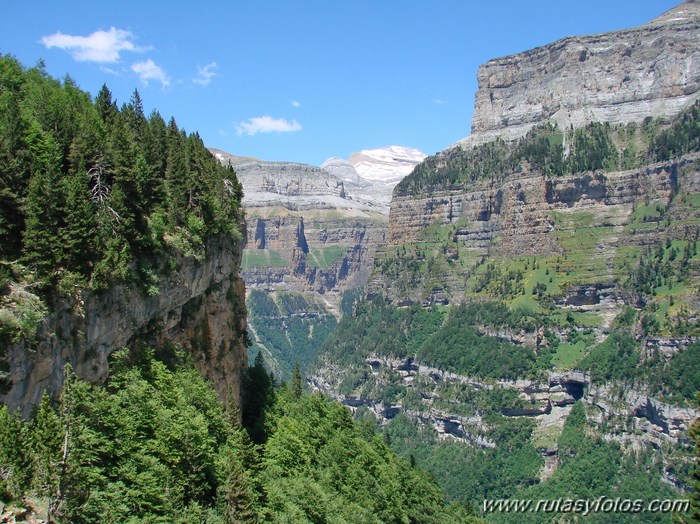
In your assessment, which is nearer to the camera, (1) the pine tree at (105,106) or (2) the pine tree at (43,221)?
(2) the pine tree at (43,221)

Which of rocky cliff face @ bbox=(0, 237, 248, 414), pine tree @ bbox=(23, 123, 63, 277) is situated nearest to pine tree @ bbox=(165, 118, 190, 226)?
rocky cliff face @ bbox=(0, 237, 248, 414)

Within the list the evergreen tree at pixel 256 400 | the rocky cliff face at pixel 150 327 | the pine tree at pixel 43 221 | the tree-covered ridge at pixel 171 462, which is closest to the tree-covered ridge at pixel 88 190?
the pine tree at pixel 43 221

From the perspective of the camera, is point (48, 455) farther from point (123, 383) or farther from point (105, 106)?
point (105, 106)

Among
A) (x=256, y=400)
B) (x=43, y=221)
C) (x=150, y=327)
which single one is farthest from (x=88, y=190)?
(x=256, y=400)

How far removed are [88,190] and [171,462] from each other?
1826cm

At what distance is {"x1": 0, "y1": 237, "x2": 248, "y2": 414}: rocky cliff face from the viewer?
37531mm

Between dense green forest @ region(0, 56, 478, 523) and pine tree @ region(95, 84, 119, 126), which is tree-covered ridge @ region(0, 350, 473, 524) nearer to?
dense green forest @ region(0, 56, 478, 523)

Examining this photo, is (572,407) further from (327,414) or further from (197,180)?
(197,180)

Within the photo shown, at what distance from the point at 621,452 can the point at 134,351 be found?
13896 centimetres

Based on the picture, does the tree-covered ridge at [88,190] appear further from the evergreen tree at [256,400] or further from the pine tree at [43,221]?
the evergreen tree at [256,400]

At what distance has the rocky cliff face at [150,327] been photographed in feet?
123

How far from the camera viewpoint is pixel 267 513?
1957 inches

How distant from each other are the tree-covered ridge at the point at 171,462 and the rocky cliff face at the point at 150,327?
144cm

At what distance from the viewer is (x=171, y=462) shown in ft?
146
